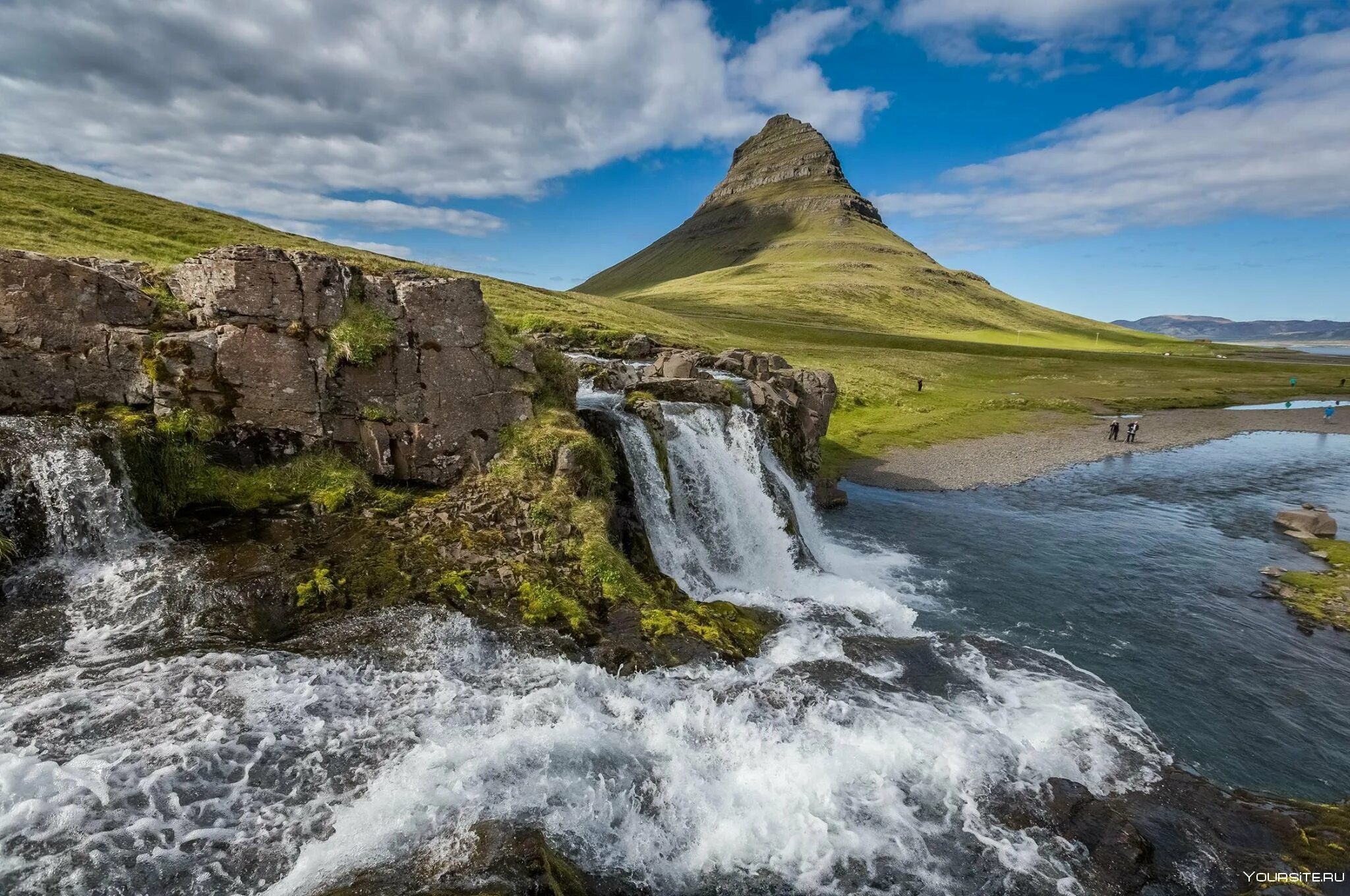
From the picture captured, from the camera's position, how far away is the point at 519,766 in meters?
11.5

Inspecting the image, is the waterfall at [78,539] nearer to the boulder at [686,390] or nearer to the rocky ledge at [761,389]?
the rocky ledge at [761,389]

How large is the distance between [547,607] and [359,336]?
9881mm

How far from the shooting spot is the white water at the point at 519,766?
30.3 ft

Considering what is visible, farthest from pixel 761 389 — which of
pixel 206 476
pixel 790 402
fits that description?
pixel 206 476

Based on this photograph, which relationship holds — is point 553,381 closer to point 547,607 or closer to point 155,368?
point 547,607

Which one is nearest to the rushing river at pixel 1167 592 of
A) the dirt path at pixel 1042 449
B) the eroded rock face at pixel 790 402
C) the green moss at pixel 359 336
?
the dirt path at pixel 1042 449

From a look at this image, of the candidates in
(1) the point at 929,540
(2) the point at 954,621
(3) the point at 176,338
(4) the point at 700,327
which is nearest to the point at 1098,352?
(4) the point at 700,327

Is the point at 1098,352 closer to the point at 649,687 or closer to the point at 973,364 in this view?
the point at 973,364

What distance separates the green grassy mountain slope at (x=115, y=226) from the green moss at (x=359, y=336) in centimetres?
220

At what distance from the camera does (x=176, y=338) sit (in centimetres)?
1675

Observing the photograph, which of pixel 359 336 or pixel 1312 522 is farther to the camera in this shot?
pixel 1312 522

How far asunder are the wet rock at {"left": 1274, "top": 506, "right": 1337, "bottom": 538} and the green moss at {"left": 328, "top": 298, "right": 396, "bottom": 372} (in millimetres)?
46220

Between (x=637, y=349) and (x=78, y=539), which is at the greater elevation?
(x=637, y=349)

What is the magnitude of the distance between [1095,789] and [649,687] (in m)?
10.1
